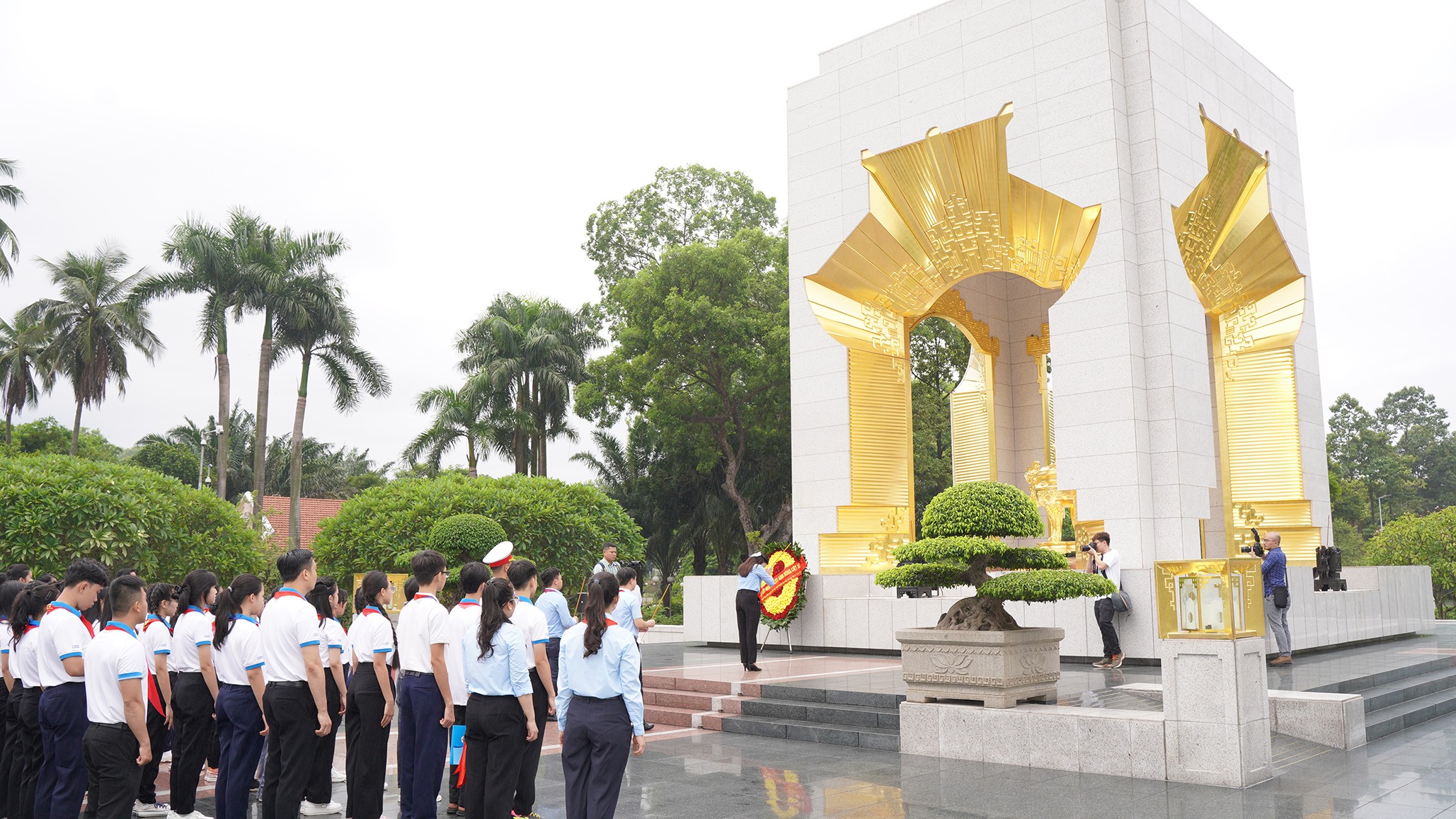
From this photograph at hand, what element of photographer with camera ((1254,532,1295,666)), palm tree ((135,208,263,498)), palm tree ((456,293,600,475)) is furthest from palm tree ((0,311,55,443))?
photographer with camera ((1254,532,1295,666))

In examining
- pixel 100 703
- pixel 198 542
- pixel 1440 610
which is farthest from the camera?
pixel 1440 610

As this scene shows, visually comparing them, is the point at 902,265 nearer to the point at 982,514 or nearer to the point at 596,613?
the point at 982,514

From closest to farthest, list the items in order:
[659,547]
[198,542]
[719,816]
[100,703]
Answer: [100,703] → [719,816] → [198,542] → [659,547]

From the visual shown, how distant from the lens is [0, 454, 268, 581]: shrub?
13.8 m

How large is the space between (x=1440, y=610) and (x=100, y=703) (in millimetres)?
26903

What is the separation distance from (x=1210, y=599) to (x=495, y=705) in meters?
4.56

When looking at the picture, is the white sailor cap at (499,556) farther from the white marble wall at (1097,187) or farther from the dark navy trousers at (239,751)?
the white marble wall at (1097,187)

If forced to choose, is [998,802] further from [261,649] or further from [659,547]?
[659,547]

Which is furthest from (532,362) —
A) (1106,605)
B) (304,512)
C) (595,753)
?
(595,753)

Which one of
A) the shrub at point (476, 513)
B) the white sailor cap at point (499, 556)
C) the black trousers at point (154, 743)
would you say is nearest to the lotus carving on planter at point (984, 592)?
the white sailor cap at point (499, 556)

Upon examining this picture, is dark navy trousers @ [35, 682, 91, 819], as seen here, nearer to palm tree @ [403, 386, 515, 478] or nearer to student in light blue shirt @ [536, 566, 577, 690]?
student in light blue shirt @ [536, 566, 577, 690]

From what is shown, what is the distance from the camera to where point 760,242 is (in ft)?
85.5

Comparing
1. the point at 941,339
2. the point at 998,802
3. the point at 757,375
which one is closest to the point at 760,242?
the point at 757,375

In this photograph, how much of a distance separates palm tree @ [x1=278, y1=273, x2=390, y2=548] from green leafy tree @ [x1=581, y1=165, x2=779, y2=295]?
7.18 metres
